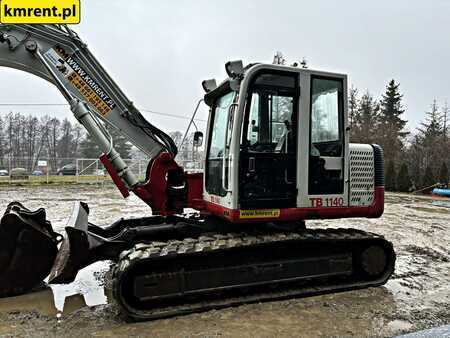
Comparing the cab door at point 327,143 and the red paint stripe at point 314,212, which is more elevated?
the cab door at point 327,143

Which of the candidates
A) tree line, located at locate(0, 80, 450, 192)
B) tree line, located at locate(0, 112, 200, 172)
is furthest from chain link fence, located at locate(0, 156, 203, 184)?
tree line, located at locate(0, 112, 200, 172)

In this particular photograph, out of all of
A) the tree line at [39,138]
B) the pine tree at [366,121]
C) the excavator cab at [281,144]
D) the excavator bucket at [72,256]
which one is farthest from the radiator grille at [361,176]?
the tree line at [39,138]

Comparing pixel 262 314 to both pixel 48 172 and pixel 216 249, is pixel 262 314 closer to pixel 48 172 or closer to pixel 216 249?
pixel 216 249

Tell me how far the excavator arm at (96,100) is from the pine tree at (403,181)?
62.4 feet

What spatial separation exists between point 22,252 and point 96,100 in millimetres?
2209

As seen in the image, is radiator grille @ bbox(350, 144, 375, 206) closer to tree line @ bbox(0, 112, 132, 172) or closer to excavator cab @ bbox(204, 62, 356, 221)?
excavator cab @ bbox(204, 62, 356, 221)

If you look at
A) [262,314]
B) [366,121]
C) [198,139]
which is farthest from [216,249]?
[366,121]

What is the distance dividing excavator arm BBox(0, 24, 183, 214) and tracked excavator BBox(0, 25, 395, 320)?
15 millimetres

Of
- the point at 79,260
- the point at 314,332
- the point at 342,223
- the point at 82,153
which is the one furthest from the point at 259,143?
the point at 82,153

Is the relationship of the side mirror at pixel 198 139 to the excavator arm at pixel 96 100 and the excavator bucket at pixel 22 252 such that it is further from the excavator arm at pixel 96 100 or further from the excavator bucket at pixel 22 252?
the excavator bucket at pixel 22 252

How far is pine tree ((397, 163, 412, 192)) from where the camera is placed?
2097 cm

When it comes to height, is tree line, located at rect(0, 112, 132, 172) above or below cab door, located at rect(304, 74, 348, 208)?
above

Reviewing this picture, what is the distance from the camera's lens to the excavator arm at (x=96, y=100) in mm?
4824

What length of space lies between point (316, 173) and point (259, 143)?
0.81 meters
